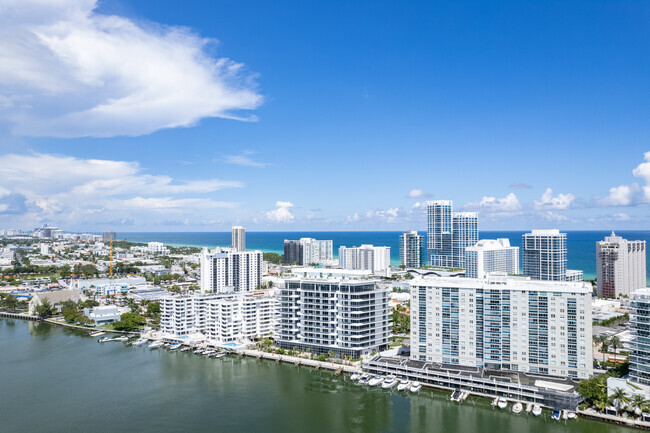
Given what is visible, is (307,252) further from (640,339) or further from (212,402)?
(640,339)

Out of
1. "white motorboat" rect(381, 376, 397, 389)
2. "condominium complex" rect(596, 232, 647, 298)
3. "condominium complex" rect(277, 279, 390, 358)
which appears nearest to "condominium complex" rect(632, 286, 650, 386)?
"white motorboat" rect(381, 376, 397, 389)

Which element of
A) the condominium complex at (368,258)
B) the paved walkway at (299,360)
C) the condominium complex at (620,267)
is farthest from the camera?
the condominium complex at (368,258)

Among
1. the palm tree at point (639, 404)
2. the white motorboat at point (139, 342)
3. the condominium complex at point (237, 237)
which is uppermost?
the condominium complex at point (237, 237)

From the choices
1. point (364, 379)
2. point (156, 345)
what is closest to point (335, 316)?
point (364, 379)

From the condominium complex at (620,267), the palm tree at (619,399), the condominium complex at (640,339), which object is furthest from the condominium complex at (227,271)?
the condominium complex at (640,339)

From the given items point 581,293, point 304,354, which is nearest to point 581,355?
point 581,293

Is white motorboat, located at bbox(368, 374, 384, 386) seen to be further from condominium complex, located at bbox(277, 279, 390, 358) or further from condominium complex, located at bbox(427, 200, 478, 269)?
condominium complex, located at bbox(427, 200, 478, 269)

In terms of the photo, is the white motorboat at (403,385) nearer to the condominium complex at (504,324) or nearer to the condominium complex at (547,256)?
the condominium complex at (504,324)
